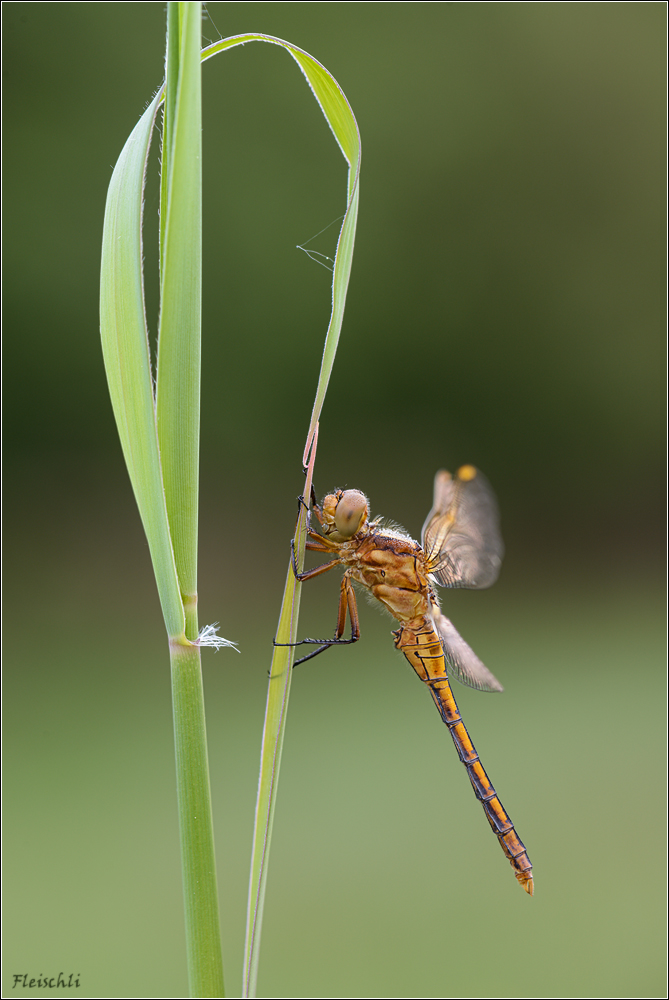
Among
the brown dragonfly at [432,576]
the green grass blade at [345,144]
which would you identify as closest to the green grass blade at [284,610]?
the green grass blade at [345,144]

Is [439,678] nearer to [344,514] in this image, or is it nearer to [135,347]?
[344,514]

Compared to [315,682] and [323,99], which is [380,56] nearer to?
[315,682]

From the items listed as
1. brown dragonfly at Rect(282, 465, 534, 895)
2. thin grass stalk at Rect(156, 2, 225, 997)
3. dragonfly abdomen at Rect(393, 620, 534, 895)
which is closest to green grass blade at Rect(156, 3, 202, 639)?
thin grass stalk at Rect(156, 2, 225, 997)

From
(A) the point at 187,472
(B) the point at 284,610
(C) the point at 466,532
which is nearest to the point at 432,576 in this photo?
(C) the point at 466,532

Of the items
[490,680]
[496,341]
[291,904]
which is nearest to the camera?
[490,680]

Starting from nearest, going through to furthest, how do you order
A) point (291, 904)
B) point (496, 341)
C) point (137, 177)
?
point (137, 177) → point (291, 904) → point (496, 341)

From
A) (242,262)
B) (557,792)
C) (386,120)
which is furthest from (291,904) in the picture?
(386,120)
